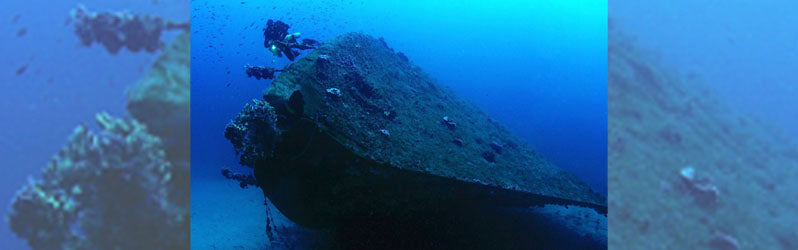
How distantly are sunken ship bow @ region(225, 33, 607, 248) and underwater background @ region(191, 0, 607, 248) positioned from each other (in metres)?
3.73

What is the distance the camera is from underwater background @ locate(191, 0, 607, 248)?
14.9 meters

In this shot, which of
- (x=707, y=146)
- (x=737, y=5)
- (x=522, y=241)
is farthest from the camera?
(x=737, y=5)

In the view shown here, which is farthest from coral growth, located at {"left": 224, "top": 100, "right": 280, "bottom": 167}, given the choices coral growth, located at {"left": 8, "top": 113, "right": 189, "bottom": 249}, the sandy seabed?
the sandy seabed

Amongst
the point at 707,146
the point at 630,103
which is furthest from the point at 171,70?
the point at 707,146

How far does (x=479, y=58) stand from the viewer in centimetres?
5950

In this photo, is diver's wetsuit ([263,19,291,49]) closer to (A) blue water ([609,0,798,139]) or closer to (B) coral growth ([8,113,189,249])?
(B) coral growth ([8,113,189,249])

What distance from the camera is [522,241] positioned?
263 inches

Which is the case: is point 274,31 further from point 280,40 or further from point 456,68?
point 456,68

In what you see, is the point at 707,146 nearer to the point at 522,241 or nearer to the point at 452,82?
the point at 522,241

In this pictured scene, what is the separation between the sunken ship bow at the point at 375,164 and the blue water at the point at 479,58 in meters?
9.11

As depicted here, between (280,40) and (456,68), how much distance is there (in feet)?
190

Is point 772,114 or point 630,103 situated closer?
point 630,103

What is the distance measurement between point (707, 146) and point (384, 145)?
840 centimetres

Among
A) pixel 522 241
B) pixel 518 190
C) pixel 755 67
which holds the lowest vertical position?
pixel 522 241
